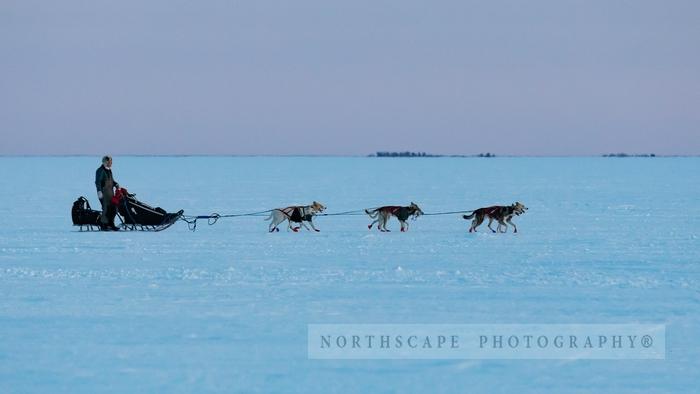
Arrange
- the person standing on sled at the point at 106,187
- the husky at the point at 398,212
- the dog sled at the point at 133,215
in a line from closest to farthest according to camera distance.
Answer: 1. the person standing on sled at the point at 106,187
2. the dog sled at the point at 133,215
3. the husky at the point at 398,212

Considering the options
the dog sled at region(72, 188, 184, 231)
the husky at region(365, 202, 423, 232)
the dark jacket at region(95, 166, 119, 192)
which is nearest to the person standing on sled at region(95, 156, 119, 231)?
the dark jacket at region(95, 166, 119, 192)

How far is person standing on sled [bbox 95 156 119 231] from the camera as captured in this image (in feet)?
46.8

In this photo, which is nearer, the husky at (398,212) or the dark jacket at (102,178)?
the dark jacket at (102,178)

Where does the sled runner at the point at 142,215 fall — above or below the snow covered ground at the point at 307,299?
above

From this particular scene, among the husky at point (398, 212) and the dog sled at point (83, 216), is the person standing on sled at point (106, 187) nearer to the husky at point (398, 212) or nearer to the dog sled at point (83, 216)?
the dog sled at point (83, 216)

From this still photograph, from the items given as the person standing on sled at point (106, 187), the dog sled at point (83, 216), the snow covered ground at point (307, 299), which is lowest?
the snow covered ground at point (307, 299)

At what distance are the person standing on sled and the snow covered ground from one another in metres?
0.30

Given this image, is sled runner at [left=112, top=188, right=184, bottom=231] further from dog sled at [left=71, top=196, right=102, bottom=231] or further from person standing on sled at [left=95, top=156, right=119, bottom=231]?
dog sled at [left=71, top=196, right=102, bottom=231]

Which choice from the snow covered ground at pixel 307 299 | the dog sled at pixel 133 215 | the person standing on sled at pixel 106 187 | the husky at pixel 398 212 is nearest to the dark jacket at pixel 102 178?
the person standing on sled at pixel 106 187

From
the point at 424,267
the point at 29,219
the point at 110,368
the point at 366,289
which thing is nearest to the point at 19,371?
the point at 110,368

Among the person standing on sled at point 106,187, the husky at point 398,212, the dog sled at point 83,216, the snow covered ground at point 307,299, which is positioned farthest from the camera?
the dog sled at point 83,216

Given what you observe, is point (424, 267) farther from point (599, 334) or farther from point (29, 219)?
point (29, 219)

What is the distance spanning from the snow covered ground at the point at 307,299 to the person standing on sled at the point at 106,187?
0.99 feet

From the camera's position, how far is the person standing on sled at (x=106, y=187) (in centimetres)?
1427
